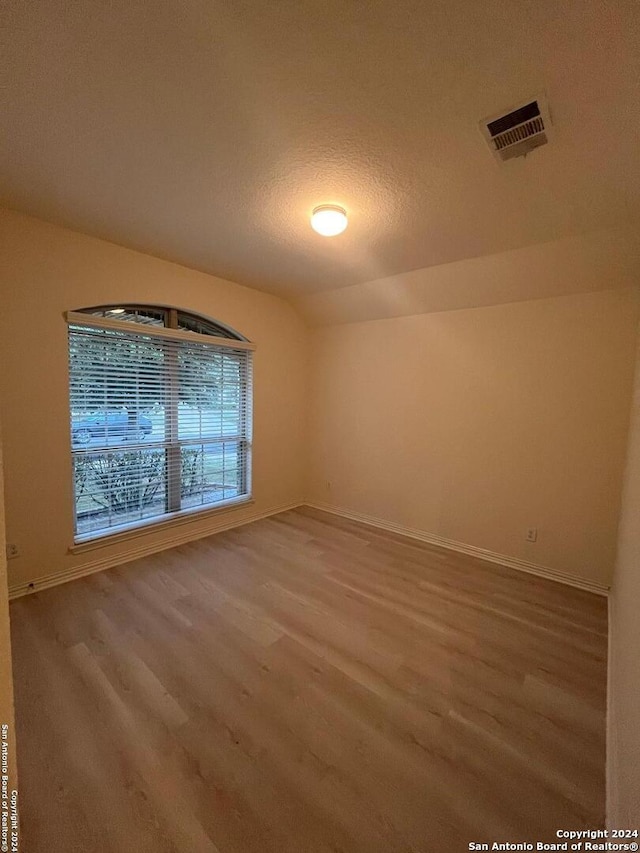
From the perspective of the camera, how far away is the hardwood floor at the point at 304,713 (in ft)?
3.70

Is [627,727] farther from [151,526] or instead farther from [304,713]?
[151,526]

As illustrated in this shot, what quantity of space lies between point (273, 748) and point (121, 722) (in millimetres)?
692

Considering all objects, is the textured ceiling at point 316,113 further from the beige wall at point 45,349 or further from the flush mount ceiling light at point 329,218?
the beige wall at point 45,349

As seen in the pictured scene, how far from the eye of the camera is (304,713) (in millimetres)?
1516

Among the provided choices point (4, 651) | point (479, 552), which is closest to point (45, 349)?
point (4, 651)

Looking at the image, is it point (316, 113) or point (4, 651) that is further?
point (316, 113)

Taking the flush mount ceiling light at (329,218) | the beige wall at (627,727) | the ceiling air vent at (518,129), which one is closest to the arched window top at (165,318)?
the flush mount ceiling light at (329,218)

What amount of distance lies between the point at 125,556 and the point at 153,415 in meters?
1.27

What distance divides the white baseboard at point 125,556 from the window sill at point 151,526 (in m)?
0.10

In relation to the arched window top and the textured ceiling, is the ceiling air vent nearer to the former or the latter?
the textured ceiling
